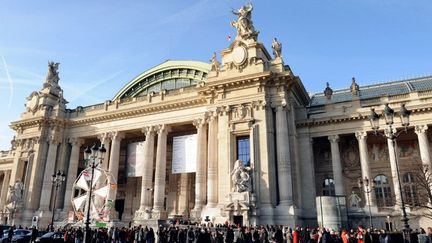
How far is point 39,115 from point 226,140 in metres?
26.0

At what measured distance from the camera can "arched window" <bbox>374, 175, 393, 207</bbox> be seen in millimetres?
33812

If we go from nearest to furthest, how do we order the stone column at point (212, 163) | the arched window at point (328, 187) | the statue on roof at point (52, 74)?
the stone column at point (212, 163)
the arched window at point (328, 187)
the statue on roof at point (52, 74)

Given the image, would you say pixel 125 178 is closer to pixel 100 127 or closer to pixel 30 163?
pixel 100 127

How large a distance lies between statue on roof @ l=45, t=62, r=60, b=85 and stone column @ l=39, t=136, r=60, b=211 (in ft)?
29.1

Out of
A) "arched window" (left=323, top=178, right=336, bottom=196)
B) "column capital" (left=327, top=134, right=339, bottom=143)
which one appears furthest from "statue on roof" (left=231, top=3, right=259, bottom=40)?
"arched window" (left=323, top=178, right=336, bottom=196)

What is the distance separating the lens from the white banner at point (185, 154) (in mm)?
36594

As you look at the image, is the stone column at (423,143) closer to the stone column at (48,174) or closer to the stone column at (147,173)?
the stone column at (147,173)

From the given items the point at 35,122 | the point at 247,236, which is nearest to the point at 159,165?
the point at 35,122

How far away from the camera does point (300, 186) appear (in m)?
32.6

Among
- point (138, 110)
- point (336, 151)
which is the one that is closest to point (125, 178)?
point (138, 110)

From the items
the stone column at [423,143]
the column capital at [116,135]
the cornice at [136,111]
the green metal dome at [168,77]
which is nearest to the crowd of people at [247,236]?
the stone column at [423,143]

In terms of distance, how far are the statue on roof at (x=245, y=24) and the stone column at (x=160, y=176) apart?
13.1 metres

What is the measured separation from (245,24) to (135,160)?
63.5 feet

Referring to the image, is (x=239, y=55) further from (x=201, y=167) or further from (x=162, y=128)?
(x=162, y=128)
